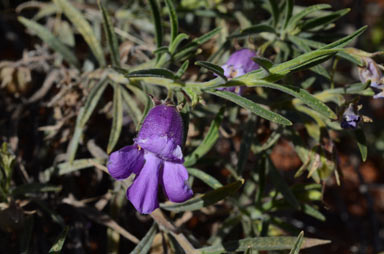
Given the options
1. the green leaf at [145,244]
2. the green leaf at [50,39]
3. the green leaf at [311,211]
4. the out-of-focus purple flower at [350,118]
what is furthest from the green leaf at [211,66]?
the green leaf at [50,39]

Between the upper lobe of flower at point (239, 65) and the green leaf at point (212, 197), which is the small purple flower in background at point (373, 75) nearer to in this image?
the upper lobe of flower at point (239, 65)

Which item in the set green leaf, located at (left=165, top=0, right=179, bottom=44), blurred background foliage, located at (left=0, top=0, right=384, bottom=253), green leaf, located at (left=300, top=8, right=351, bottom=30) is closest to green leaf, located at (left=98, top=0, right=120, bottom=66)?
blurred background foliage, located at (left=0, top=0, right=384, bottom=253)

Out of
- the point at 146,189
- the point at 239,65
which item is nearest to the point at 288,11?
the point at 239,65

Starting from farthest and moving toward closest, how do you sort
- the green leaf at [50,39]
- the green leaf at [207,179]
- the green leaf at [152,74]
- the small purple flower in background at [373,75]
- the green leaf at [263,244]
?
1. the green leaf at [50,39]
2. the green leaf at [207,179]
3. the green leaf at [263,244]
4. the small purple flower in background at [373,75]
5. the green leaf at [152,74]

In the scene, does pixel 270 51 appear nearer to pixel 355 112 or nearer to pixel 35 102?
pixel 355 112

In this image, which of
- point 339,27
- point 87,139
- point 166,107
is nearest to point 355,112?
point 166,107

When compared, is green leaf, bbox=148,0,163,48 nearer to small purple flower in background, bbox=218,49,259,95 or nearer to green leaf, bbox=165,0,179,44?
green leaf, bbox=165,0,179,44

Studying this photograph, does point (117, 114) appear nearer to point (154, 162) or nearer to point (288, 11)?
point (154, 162)

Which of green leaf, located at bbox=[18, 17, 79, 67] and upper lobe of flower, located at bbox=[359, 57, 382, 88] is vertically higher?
green leaf, located at bbox=[18, 17, 79, 67]
